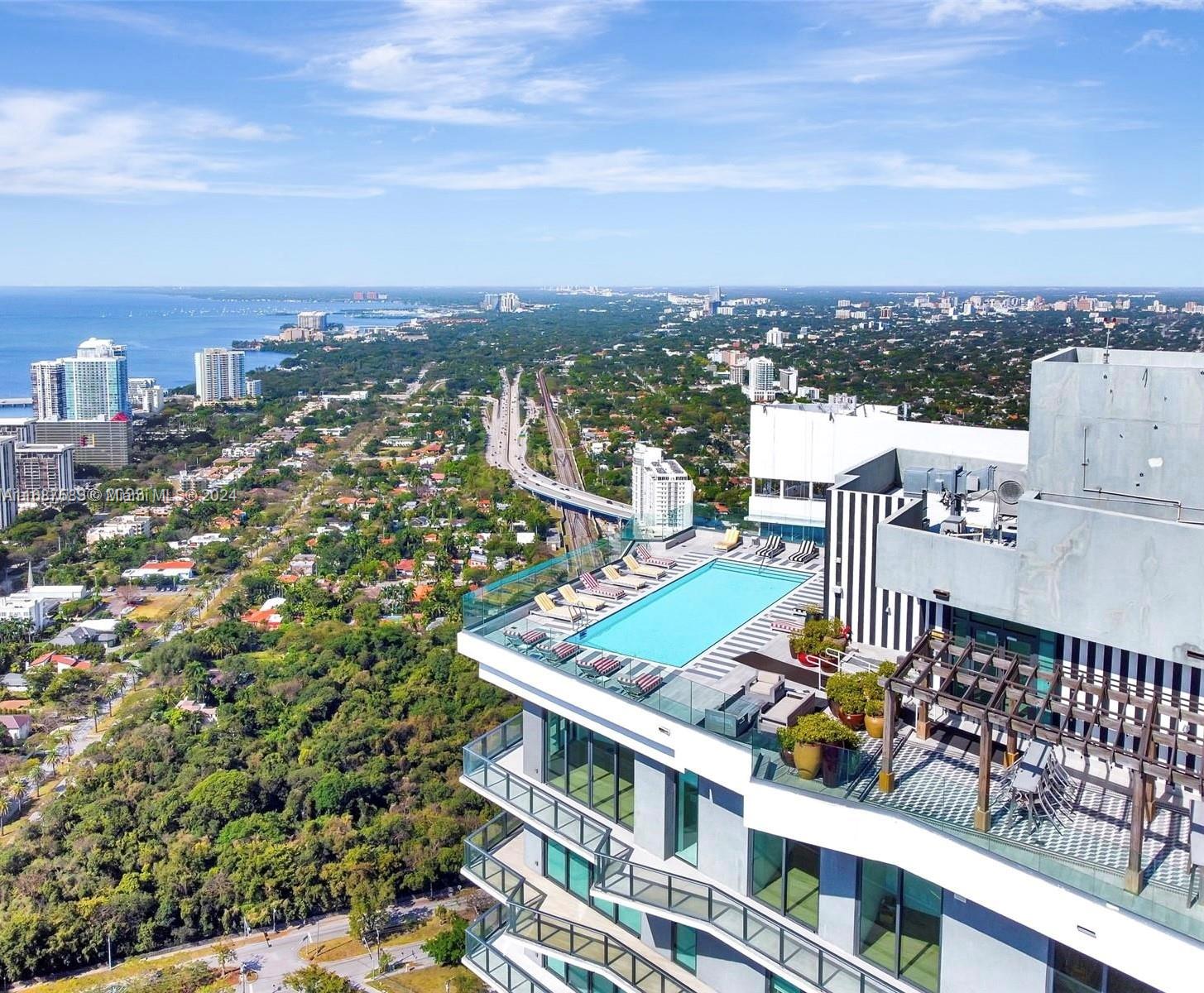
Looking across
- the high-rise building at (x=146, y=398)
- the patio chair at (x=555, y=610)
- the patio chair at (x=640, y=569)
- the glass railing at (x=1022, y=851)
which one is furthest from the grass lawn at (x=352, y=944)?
the high-rise building at (x=146, y=398)

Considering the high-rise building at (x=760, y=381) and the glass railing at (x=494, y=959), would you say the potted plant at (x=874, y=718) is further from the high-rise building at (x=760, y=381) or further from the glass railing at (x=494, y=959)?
the high-rise building at (x=760, y=381)

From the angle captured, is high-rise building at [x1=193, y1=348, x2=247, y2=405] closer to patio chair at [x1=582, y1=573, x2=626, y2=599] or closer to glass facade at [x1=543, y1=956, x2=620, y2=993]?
patio chair at [x1=582, y1=573, x2=626, y2=599]

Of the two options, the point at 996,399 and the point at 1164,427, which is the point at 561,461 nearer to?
the point at 996,399

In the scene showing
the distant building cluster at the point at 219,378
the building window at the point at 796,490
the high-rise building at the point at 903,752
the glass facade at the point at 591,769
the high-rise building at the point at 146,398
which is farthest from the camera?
the distant building cluster at the point at 219,378

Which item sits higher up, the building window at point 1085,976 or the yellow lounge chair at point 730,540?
the yellow lounge chair at point 730,540

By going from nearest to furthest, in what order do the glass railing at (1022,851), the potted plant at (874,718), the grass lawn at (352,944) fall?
the glass railing at (1022,851), the potted plant at (874,718), the grass lawn at (352,944)

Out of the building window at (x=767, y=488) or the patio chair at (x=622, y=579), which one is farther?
the building window at (x=767, y=488)

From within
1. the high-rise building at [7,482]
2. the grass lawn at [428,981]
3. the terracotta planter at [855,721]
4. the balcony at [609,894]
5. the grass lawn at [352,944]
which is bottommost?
→ the grass lawn at [352,944]

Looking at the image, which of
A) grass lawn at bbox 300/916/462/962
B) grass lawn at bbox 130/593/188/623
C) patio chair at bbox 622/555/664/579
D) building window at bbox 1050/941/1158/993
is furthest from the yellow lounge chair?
grass lawn at bbox 130/593/188/623
